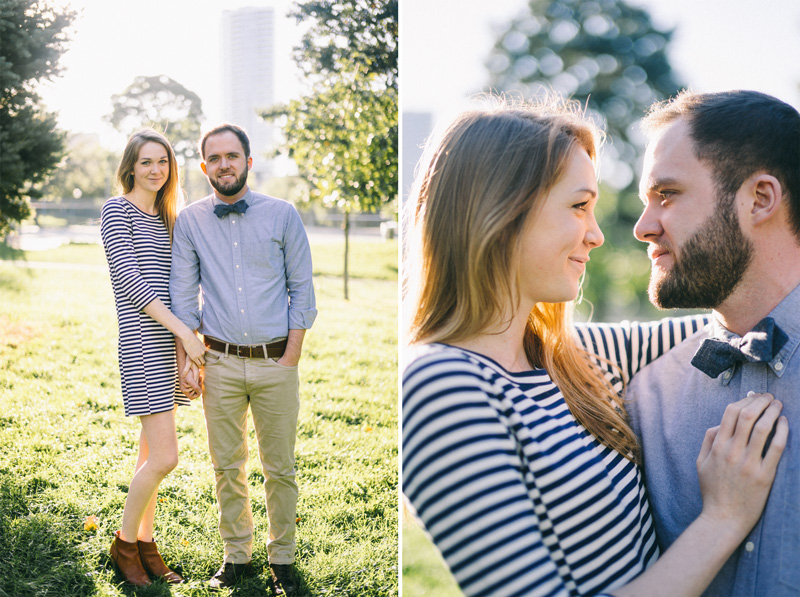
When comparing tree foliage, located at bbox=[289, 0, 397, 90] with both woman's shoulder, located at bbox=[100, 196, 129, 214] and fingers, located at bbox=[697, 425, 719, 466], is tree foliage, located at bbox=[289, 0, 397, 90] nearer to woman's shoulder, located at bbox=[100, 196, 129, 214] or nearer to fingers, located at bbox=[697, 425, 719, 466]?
woman's shoulder, located at bbox=[100, 196, 129, 214]

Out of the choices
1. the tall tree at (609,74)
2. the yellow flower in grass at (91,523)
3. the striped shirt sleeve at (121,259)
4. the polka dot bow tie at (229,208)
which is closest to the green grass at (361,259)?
the tall tree at (609,74)

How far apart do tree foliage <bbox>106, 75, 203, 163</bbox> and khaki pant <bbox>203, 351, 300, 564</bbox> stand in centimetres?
296

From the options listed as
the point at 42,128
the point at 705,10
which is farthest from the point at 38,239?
the point at 705,10

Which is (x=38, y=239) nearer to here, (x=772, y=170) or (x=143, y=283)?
(x=143, y=283)

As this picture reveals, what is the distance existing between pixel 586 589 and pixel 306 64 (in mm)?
5163

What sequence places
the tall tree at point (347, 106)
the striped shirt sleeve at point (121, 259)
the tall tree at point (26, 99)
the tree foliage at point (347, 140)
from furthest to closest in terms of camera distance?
the tree foliage at point (347, 140), the tall tree at point (347, 106), the tall tree at point (26, 99), the striped shirt sleeve at point (121, 259)

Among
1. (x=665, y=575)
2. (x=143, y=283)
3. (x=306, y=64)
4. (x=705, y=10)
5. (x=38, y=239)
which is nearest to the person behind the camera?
(x=665, y=575)

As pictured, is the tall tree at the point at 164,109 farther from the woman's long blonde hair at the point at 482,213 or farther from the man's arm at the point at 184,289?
the woman's long blonde hair at the point at 482,213

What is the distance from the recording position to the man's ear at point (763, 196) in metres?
1.19

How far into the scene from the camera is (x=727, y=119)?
3.95 feet

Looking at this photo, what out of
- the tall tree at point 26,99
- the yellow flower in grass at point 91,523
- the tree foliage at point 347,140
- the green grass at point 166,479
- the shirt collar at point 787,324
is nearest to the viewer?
the shirt collar at point 787,324

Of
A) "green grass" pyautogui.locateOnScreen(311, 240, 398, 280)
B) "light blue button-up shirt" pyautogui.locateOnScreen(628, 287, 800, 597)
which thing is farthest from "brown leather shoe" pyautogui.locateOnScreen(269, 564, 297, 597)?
"green grass" pyautogui.locateOnScreen(311, 240, 398, 280)

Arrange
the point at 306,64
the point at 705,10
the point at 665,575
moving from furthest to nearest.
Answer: the point at 705,10 → the point at 306,64 → the point at 665,575

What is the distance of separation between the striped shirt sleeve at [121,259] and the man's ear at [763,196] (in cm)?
185
